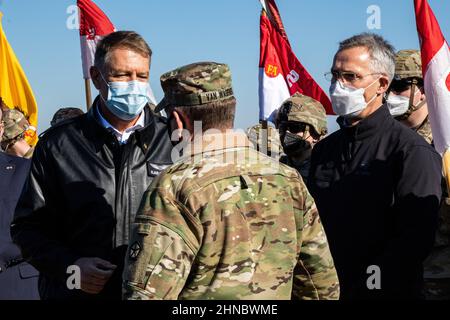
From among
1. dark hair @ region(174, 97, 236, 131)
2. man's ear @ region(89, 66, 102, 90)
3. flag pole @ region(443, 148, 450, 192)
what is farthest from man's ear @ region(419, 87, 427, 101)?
dark hair @ region(174, 97, 236, 131)

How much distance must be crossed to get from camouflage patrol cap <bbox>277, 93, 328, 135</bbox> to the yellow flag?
4.09 metres

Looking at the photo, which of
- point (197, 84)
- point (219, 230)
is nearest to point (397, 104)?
point (197, 84)

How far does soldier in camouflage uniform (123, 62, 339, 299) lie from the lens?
280 cm

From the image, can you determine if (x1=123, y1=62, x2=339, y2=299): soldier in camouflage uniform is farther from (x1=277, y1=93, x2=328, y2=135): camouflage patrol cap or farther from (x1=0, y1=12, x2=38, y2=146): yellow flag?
(x1=0, y1=12, x2=38, y2=146): yellow flag

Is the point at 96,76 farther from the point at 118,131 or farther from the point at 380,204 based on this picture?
the point at 380,204

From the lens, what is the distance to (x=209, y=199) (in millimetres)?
2863

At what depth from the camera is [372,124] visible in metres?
4.33

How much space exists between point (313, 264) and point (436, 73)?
2.47m

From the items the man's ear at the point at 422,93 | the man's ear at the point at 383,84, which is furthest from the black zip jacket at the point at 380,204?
the man's ear at the point at 422,93

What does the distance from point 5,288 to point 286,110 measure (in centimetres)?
277

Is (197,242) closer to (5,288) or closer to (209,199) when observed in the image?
(209,199)

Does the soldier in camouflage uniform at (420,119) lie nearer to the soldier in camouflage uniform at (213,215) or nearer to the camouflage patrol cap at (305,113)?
the camouflage patrol cap at (305,113)

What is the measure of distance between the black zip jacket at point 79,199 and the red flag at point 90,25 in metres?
6.15
